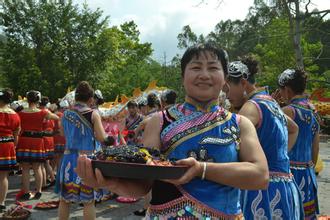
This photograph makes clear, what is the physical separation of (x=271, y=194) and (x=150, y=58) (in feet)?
132

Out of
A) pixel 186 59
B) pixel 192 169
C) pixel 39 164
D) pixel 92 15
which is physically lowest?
pixel 39 164

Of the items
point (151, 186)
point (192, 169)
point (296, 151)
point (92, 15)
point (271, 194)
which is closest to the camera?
point (192, 169)

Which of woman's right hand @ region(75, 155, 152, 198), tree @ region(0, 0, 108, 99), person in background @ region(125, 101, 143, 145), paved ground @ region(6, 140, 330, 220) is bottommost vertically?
paved ground @ region(6, 140, 330, 220)

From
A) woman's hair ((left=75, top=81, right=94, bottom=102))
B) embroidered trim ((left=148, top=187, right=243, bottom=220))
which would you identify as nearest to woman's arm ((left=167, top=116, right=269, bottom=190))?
embroidered trim ((left=148, top=187, right=243, bottom=220))

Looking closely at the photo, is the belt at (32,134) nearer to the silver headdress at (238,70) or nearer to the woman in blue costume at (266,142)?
the woman in blue costume at (266,142)

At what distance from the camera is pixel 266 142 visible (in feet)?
9.48

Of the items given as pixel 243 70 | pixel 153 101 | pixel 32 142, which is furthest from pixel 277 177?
pixel 32 142

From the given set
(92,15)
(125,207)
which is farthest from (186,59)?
(92,15)

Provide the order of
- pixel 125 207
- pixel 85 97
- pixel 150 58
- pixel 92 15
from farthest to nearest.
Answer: pixel 150 58
pixel 92 15
pixel 125 207
pixel 85 97

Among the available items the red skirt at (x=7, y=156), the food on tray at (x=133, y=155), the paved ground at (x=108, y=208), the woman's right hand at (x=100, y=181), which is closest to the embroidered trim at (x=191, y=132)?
the food on tray at (x=133, y=155)

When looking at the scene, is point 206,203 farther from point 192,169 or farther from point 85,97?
point 85,97

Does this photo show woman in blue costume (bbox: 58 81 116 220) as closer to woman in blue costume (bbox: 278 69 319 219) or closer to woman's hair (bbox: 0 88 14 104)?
woman's hair (bbox: 0 88 14 104)

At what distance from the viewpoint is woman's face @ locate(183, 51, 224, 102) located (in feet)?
6.06

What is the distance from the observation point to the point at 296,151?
12.7 feet
